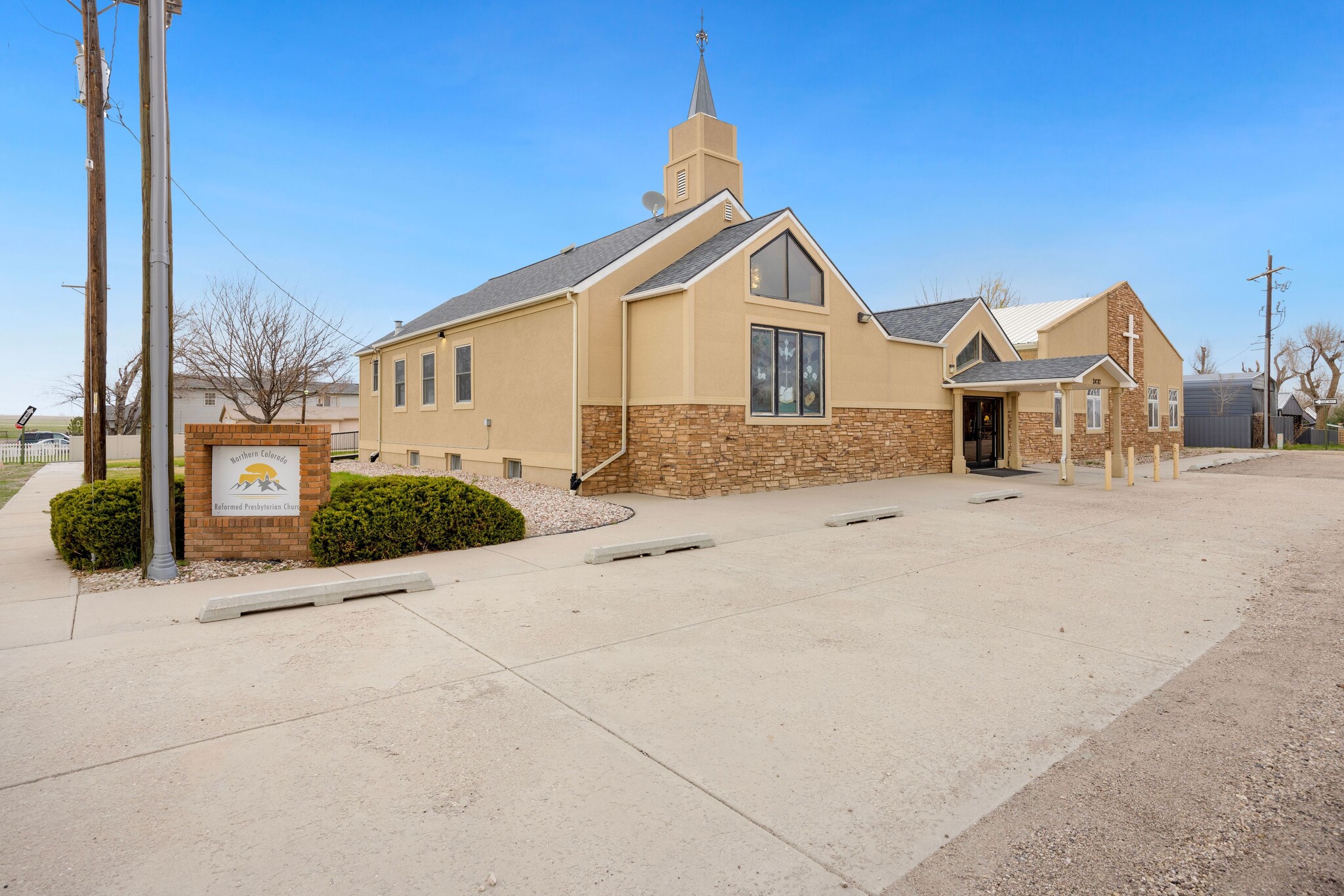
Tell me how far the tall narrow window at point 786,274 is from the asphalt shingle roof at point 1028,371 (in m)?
6.38

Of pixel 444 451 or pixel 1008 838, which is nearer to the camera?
pixel 1008 838

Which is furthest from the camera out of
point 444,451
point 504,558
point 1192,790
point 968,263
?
point 968,263

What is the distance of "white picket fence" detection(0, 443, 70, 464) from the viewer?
92.6ft

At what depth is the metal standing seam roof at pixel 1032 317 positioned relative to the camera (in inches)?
971

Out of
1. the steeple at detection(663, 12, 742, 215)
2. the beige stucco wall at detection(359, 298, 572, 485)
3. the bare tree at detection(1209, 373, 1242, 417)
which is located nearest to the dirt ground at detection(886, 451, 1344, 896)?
the beige stucco wall at detection(359, 298, 572, 485)

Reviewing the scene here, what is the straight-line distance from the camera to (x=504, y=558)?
7.63m

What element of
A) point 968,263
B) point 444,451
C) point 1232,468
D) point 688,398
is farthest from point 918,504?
point 968,263

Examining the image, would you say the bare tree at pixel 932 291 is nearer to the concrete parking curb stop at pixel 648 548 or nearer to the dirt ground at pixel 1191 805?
the concrete parking curb stop at pixel 648 548

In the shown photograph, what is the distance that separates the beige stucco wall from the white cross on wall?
24924 mm

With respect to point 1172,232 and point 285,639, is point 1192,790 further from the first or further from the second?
point 1172,232

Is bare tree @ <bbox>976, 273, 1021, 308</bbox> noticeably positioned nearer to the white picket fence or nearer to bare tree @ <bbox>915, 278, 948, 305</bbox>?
bare tree @ <bbox>915, 278, 948, 305</bbox>

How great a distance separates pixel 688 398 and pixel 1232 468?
63.3 feet

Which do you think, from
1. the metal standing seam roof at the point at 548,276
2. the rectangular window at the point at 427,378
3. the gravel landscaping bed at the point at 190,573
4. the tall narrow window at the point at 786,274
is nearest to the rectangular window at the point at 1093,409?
the tall narrow window at the point at 786,274

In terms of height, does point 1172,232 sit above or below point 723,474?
above
